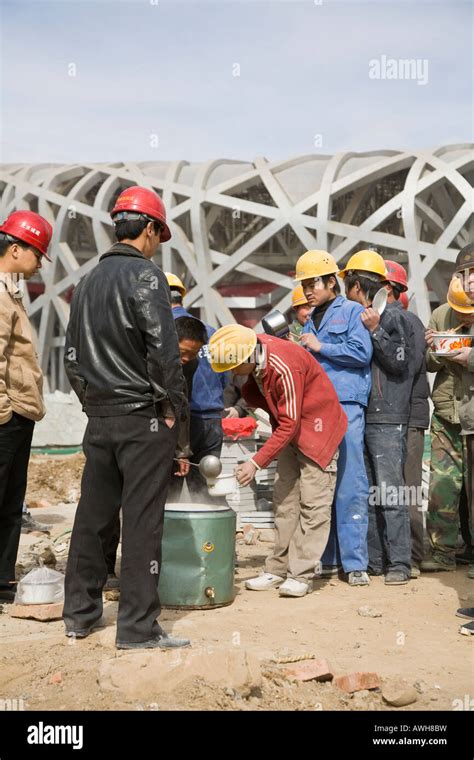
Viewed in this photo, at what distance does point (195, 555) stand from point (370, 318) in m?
2.05

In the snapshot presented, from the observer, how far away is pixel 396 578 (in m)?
6.07

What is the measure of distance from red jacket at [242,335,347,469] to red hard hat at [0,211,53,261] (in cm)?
149

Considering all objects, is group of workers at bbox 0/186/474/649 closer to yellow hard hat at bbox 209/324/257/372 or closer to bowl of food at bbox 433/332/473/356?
yellow hard hat at bbox 209/324/257/372

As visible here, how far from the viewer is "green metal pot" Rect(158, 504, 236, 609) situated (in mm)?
5172

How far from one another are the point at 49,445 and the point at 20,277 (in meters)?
12.1

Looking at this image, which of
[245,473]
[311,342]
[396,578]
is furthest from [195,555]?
[311,342]

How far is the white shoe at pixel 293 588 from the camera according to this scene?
18.3 feet

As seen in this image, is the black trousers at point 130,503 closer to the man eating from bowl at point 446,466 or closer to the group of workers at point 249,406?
the group of workers at point 249,406

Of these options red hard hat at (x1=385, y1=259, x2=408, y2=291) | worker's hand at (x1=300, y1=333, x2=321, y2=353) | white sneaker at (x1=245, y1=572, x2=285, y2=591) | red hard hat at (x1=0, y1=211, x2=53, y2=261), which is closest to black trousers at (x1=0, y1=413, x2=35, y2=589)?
red hard hat at (x1=0, y1=211, x2=53, y2=261)

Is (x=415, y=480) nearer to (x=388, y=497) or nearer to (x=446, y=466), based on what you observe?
(x=446, y=466)

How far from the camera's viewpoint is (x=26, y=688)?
385 cm

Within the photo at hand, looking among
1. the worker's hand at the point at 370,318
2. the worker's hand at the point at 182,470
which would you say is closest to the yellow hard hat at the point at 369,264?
the worker's hand at the point at 370,318

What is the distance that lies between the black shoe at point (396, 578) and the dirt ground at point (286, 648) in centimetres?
6

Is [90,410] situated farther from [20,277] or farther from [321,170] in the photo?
[321,170]
